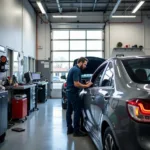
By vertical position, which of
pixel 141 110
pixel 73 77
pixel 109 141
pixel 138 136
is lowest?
pixel 109 141

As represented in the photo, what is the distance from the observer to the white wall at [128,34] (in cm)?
1309

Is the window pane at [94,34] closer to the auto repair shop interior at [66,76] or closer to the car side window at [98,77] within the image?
the auto repair shop interior at [66,76]

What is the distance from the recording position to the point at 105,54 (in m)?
13.1

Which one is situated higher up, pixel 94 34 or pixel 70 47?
pixel 94 34

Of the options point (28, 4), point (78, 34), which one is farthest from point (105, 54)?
point (28, 4)

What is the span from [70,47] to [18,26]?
4.48 m

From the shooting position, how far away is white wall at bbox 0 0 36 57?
735 centimetres

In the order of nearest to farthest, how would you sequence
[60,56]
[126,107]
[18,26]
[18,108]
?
1. [126,107]
2. [18,108]
3. [18,26]
4. [60,56]

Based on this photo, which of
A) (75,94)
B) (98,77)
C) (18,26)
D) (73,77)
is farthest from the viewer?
(18,26)

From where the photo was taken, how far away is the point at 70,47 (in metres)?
13.1

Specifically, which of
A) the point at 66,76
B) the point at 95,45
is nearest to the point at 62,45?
the point at 95,45

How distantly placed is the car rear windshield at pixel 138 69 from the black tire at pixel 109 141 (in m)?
0.56

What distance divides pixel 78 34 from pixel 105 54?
1.86 m

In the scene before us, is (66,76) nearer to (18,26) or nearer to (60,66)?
(60,66)
